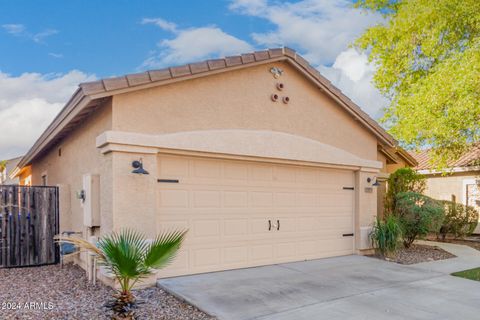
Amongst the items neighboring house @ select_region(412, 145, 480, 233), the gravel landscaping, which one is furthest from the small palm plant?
neighboring house @ select_region(412, 145, 480, 233)

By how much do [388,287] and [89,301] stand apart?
17.4 feet

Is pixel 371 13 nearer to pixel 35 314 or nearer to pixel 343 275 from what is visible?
pixel 343 275

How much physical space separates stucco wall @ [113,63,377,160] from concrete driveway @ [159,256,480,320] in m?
3.13

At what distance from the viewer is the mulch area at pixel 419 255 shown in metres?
10.0

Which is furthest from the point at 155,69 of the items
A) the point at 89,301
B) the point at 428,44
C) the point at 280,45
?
the point at 428,44

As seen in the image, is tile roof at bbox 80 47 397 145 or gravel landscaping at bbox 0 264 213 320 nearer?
gravel landscaping at bbox 0 264 213 320

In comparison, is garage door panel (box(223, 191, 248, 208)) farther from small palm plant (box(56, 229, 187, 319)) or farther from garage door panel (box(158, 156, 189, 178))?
small palm plant (box(56, 229, 187, 319))

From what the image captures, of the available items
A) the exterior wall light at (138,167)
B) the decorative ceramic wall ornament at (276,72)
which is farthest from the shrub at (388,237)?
the exterior wall light at (138,167)

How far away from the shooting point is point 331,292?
6676mm

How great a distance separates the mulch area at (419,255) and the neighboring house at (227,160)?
1.02 meters

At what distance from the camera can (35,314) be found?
553cm

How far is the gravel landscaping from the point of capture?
5.50 metres

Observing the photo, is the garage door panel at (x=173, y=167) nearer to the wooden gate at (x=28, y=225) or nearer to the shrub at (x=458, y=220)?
the wooden gate at (x=28, y=225)

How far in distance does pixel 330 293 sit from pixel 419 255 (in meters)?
5.50
